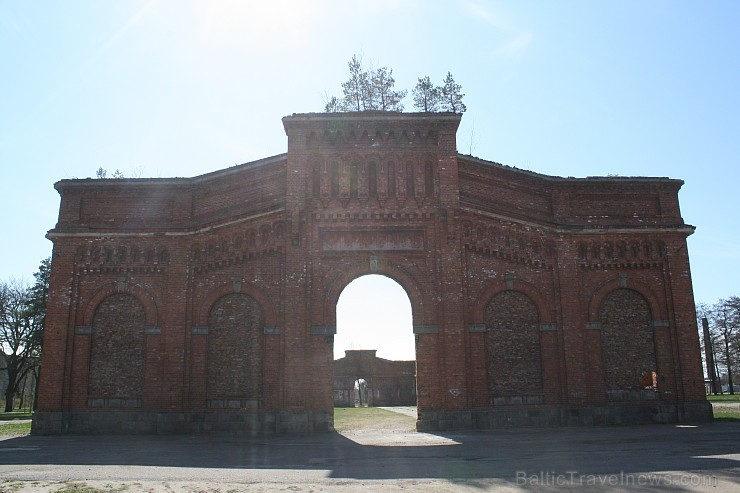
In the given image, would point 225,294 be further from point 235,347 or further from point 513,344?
point 513,344

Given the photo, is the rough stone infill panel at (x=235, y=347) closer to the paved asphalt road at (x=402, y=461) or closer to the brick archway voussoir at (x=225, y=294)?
the brick archway voussoir at (x=225, y=294)

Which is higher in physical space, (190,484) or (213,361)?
(213,361)

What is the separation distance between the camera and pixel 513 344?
19031 millimetres

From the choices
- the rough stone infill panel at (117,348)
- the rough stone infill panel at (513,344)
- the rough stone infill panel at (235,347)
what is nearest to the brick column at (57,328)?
the rough stone infill panel at (117,348)

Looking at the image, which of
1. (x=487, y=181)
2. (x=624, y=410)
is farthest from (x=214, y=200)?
(x=624, y=410)

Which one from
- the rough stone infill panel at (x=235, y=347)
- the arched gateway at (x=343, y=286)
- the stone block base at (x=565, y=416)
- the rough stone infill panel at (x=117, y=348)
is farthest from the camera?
the rough stone infill panel at (x=117, y=348)

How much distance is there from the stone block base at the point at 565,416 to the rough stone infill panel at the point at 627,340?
2.62ft

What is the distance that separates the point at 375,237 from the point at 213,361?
661 cm

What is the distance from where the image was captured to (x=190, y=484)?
29.3ft

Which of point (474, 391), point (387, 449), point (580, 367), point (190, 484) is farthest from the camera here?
point (580, 367)

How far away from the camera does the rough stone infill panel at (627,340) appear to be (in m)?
19.6

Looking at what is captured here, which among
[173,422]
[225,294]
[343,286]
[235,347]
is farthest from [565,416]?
[173,422]

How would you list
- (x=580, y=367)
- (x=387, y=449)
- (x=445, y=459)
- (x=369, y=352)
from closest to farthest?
(x=445, y=459) < (x=387, y=449) < (x=580, y=367) < (x=369, y=352)

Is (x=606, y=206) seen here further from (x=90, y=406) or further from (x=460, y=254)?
(x=90, y=406)
